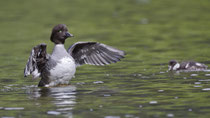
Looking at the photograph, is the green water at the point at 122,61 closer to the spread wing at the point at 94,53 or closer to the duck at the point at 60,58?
the duck at the point at 60,58

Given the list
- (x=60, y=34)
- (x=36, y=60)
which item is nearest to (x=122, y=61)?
(x=60, y=34)

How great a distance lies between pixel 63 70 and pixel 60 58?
0.90 ft

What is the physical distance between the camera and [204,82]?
11.8 metres

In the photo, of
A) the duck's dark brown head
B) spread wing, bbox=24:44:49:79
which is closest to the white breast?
spread wing, bbox=24:44:49:79

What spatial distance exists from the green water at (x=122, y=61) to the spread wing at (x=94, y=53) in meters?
0.45

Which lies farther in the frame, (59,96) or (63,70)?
(63,70)

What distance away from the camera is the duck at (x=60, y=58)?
1194 cm

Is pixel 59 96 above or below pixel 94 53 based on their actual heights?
below

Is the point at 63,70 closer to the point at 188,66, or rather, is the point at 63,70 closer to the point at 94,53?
the point at 94,53

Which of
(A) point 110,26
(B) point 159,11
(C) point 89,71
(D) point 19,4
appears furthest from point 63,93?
(D) point 19,4

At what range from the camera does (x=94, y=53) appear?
523 inches

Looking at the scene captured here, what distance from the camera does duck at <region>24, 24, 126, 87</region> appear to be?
1194cm

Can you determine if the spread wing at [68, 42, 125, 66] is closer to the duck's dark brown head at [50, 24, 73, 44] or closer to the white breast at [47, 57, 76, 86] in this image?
the duck's dark brown head at [50, 24, 73, 44]

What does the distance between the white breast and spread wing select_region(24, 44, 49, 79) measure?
342 millimetres
